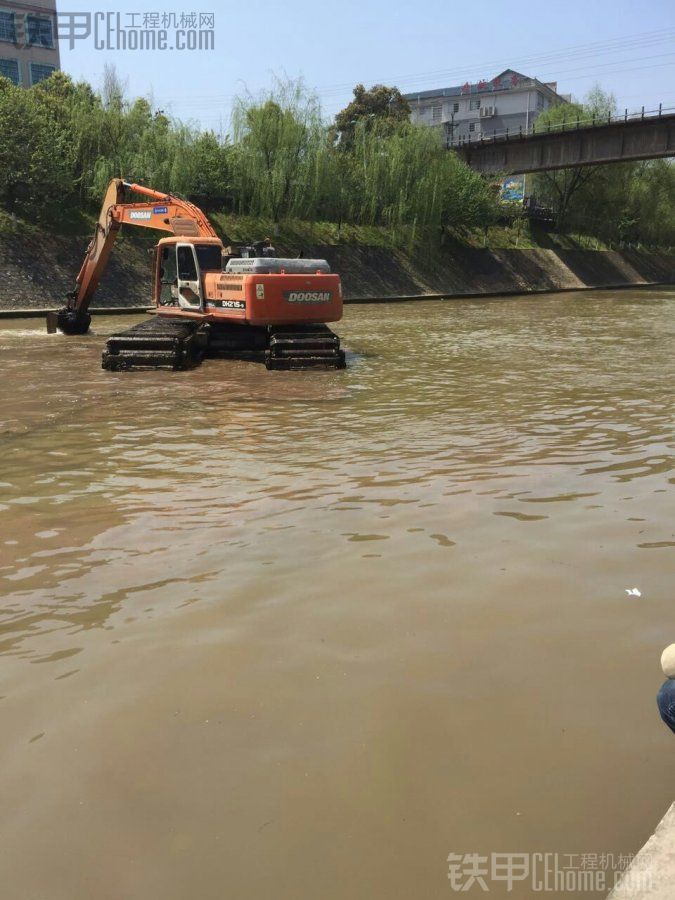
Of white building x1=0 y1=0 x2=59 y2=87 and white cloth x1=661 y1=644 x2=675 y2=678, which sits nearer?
white cloth x1=661 y1=644 x2=675 y2=678

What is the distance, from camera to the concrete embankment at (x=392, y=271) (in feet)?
109

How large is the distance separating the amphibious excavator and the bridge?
37549 millimetres

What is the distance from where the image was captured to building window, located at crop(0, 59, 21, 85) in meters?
67.1

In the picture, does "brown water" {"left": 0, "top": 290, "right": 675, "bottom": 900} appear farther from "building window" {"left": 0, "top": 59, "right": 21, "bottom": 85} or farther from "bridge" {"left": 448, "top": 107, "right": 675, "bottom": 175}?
"building window" {"left": 0, "top": 59, "right": 21, "bottom": 85}

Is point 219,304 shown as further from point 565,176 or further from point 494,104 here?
point 494,104

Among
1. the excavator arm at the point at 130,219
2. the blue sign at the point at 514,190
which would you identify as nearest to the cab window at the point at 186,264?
the excavator arm at the point at 130,219

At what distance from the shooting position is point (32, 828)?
2.92 m

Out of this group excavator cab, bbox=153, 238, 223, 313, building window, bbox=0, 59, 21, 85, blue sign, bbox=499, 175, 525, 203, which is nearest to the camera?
excavator cab, bbox=153, 238, 223, 313

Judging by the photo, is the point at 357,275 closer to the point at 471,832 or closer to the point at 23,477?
the point at 23,477

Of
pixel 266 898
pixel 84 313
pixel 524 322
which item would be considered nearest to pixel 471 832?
pixel 266 898

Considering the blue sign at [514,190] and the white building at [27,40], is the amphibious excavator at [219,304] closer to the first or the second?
the blue sign at [514,190]

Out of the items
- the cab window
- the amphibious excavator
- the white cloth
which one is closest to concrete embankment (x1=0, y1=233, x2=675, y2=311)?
the amphibious excavator

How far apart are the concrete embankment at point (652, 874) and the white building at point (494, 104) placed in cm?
9666

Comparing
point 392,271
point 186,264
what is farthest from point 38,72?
point 186,264
